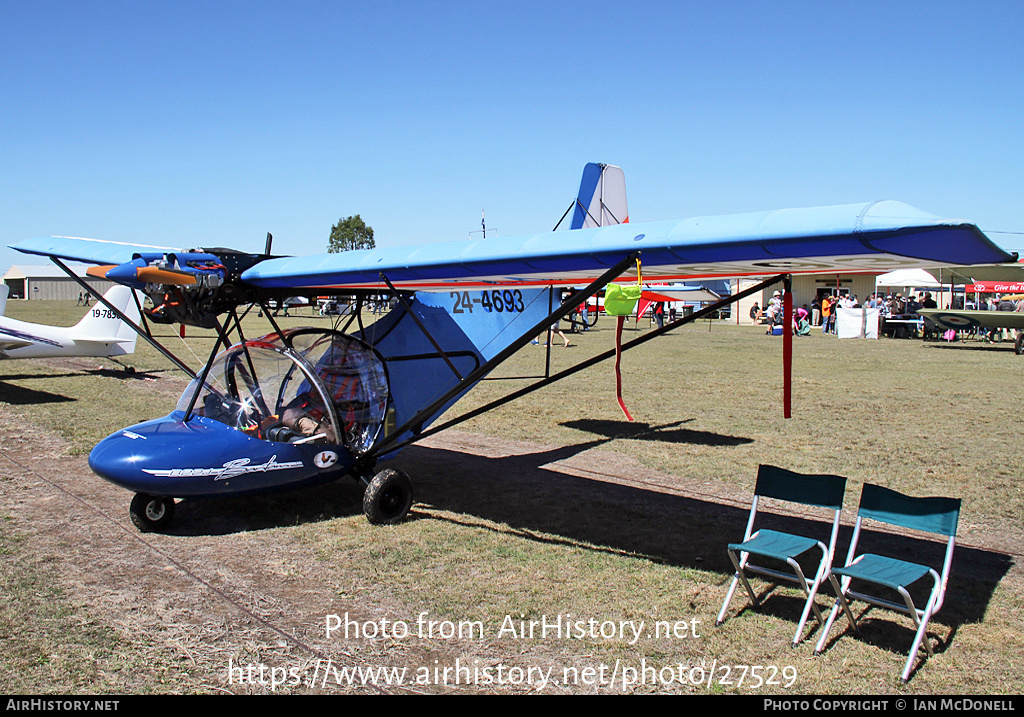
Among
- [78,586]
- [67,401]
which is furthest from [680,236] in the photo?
[67,401]

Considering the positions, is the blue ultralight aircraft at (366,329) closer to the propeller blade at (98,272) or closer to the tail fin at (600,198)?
the propeller blade at (98,272)

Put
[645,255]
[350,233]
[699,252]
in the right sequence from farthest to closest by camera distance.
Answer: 1. [350,233]
2. [645,255]
3. [699,252]

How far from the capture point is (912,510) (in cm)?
479

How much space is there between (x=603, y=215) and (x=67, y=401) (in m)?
10.9

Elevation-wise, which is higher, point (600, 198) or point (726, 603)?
point (600, 198)

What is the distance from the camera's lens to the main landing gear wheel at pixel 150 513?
643 cm

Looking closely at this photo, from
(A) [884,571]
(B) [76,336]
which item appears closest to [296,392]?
(A) [884,571]

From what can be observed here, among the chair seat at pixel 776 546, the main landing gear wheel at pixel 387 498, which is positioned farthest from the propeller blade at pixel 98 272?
the chair seat at pixel 776 546

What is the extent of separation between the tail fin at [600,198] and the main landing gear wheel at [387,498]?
234 inches

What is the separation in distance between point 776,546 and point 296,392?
4559mm

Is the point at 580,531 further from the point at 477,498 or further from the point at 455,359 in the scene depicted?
the point at 455,359

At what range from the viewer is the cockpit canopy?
6.73 m

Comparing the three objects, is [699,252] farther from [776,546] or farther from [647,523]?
[647,523]

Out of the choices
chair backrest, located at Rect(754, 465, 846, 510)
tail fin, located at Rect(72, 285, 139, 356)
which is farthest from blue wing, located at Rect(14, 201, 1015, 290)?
tail fin, located at Rect(72, 285, 139, 356)
